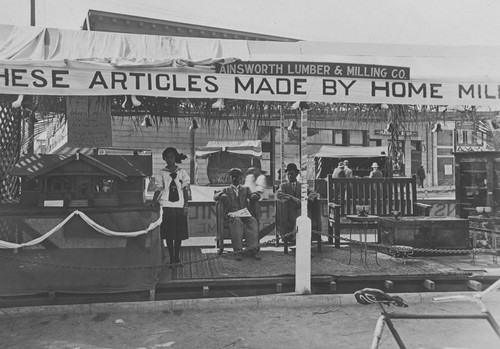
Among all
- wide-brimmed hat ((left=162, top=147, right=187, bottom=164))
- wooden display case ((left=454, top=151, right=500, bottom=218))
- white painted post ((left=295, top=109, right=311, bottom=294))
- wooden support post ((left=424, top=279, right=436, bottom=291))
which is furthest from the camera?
wooden display case ((left=454, top=151, right=500, bottom=218))

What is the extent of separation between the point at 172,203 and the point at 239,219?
Result: 1.11 meters

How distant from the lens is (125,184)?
6.48m

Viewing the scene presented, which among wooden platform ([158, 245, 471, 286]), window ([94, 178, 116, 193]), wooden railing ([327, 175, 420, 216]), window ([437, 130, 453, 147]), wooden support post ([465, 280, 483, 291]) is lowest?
wooden support post ([465, 280, 483, 291])

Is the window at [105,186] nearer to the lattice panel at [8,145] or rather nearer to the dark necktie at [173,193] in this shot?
the dark necktie at [173,193]

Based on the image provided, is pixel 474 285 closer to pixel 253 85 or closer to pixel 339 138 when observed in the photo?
pixel 253 85

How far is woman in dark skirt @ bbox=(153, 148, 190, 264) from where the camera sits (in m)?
6.31

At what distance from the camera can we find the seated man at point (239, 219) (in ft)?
22.0

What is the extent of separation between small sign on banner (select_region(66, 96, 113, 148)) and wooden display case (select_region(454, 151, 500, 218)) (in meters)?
6.75

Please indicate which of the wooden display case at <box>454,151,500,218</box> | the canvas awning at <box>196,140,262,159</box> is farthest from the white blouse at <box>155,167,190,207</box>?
the canvas awning at <box>196,140,262,159</box>

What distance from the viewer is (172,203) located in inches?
249

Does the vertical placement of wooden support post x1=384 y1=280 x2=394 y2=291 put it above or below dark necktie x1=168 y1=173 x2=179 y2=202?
below

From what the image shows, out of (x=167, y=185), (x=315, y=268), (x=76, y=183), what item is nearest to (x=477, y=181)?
(x=315, y=268)

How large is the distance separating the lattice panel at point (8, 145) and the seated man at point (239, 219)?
3.60 m

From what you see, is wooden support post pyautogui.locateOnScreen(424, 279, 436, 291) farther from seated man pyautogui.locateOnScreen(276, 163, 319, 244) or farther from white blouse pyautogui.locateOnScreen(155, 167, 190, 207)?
white blouse pyautogui.locateOnScreen(155, 167, 190, 207)
